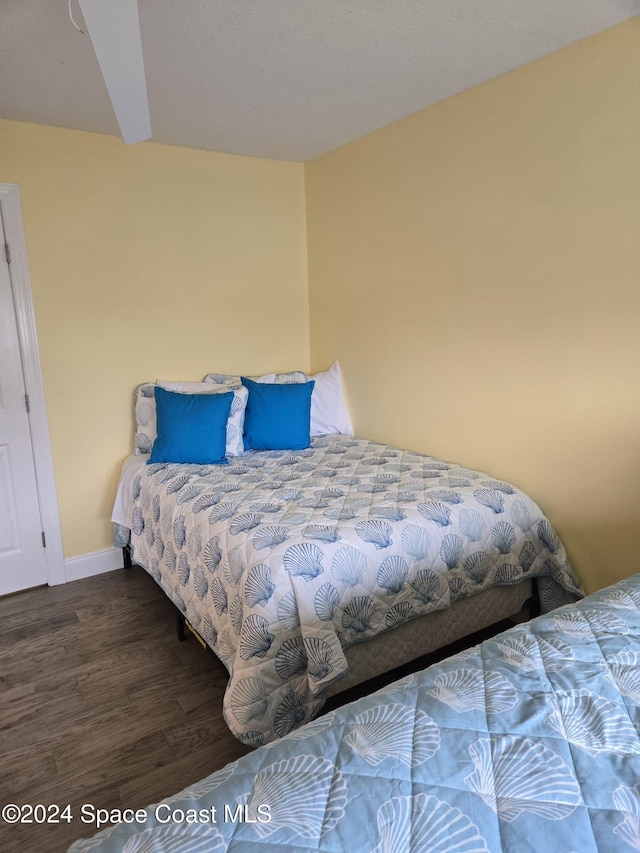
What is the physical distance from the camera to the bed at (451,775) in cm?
74

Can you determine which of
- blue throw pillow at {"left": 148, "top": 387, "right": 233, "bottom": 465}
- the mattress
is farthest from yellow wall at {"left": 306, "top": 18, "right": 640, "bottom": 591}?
blue throw pillow at {"left": 148, "top": 387, "right": 233, "bottom": 465}

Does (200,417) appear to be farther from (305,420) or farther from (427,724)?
(427,724)

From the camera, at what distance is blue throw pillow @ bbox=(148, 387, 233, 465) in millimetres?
2826

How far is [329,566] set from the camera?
5.94 feet

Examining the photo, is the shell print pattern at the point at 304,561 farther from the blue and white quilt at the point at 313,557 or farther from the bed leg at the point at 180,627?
the bed leg at the point at 180,627

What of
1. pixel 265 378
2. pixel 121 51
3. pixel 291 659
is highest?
pixel 121 51

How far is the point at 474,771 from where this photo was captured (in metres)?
0.84

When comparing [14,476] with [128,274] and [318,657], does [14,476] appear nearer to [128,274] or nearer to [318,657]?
[128,274]

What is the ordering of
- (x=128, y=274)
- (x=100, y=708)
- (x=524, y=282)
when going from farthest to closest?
(x=128, y=274) < (x=524, y=282) < (x=100, y=708)

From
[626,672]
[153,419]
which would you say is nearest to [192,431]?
[153,419]

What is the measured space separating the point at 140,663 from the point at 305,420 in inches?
59.2

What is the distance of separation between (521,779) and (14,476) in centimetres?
277

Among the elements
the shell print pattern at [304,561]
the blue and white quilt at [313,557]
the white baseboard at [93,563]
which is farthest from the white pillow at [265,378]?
the shell print pattern at [304,561]

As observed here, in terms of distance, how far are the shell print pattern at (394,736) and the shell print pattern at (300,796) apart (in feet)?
0.21
